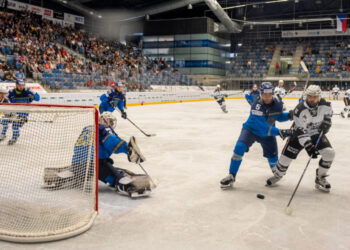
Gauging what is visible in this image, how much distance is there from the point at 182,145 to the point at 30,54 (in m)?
11.0

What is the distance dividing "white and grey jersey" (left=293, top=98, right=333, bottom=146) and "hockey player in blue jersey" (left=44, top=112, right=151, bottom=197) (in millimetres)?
1679

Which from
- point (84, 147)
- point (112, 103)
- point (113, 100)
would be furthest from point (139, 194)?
point (113, 100)

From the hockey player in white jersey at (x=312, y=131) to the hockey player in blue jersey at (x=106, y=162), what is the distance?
1.61 m

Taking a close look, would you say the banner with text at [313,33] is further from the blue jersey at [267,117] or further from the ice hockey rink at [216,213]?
the blue jersey at [267,117]

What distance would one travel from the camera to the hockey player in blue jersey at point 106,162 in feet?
11.1

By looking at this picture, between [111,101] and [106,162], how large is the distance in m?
4.60

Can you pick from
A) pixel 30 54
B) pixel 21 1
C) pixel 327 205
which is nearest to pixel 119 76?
pixel 30 54

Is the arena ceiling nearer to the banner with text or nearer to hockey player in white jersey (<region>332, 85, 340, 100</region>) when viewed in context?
the banner with text

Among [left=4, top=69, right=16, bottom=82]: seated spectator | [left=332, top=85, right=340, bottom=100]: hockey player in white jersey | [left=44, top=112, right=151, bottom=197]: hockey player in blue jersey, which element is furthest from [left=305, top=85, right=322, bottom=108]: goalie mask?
[left=332, top=85, right=340, bottom=100]: hockey player in white jersey

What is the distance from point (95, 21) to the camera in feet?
96.5

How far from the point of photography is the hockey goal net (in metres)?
2.93

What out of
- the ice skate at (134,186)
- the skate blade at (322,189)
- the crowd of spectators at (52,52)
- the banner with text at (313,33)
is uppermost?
the banner with text at (313,33)

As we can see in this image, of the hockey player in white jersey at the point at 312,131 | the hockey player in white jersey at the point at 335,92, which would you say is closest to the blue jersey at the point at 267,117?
the hockey player in white jersey at the point at 312,131

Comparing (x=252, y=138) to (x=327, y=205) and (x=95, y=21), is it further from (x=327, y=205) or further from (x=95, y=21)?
(x=95, y=21)
